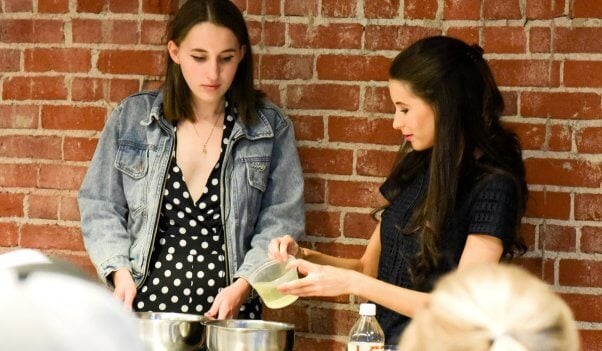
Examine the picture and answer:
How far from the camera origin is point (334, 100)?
2.89 metres

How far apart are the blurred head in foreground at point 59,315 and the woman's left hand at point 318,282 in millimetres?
1312

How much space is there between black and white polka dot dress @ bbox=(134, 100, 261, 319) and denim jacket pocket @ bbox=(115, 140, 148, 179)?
90mm

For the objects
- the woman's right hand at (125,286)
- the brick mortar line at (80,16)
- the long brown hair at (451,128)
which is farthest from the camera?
the brick mortar line at (80,16)

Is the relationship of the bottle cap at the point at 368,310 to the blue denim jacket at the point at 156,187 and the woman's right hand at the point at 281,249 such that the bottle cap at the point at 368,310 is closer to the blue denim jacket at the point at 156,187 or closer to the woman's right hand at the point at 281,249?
the woman's right hand at the point at 281,249

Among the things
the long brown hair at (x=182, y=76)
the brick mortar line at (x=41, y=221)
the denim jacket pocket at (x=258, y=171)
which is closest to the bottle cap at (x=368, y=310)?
the denim jacket pocket at (x=258, y=171)

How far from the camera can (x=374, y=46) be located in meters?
2.86

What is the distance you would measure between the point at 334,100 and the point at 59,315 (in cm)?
214

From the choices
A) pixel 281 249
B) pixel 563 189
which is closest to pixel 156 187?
pixel 281 249

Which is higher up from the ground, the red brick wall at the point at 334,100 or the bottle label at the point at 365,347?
the red brick wall at the point at 334,100

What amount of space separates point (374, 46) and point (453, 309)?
1.92 metres

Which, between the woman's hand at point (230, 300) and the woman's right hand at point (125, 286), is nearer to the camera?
the woman's hand at point (230, 300)

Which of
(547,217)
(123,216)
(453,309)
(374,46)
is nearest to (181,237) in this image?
(123,216)

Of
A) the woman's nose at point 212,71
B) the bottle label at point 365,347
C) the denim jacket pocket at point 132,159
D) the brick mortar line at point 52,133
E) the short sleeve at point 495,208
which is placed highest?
the woman's nose at point 212,71

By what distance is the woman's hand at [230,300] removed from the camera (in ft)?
8.05
